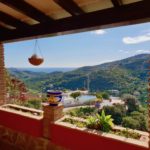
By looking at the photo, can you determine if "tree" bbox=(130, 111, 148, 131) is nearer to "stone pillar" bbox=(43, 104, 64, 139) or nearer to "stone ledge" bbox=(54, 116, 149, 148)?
"stone ledge" bbox=(54, 116, 149, 148)

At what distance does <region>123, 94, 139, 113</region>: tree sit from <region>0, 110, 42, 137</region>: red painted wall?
8.90 feet

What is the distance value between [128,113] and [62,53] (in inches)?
1550

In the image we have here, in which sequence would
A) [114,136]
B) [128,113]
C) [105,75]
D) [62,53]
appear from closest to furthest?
[114,136] < [128,113] < [105,75] < [62,53]

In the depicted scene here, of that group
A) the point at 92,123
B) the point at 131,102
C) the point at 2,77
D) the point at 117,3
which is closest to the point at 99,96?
the point at 131,102

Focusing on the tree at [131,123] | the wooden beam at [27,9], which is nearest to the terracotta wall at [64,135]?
the tree at [131,123]

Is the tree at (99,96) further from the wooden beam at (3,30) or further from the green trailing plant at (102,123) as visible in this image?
the wooden beam at (3,30)

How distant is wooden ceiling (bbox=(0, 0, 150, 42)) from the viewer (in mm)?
3248

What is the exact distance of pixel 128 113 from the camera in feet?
19.1

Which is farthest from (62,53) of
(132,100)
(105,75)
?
(132,100)

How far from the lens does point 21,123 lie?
4.84m

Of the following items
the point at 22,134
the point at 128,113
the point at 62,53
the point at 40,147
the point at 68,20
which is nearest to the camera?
the point at 68,20

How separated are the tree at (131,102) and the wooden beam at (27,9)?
3314mm

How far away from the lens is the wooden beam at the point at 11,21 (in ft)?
14.4

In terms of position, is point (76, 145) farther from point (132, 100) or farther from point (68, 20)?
point (132, 100)
